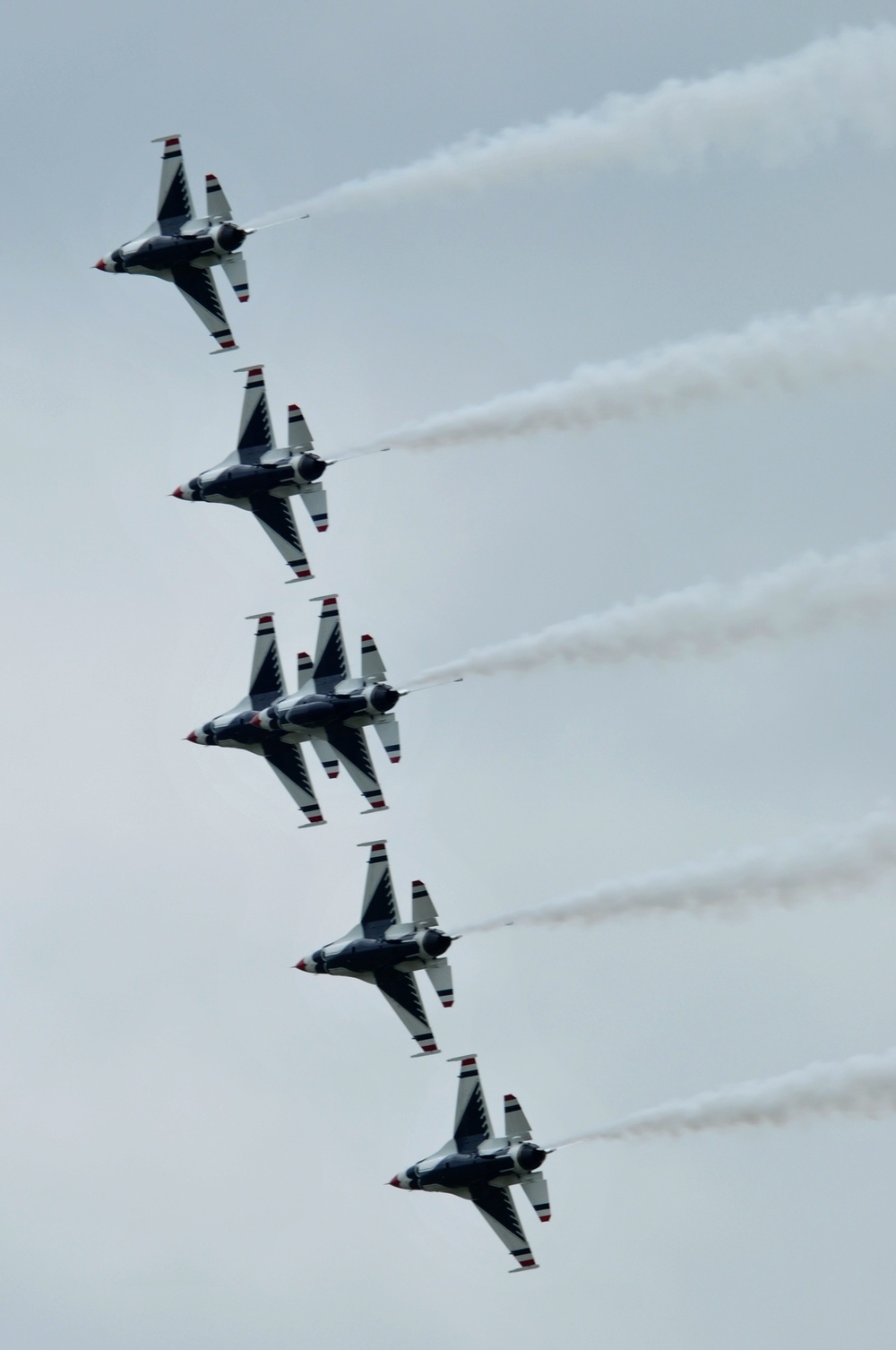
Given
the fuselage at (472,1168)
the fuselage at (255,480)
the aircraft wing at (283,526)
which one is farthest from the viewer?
the aircraft wing at (283,526)

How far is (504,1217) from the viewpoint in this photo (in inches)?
3332

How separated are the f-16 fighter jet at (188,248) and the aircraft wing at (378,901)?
12.4 m

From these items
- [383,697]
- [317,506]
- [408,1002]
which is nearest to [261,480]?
[317,506]

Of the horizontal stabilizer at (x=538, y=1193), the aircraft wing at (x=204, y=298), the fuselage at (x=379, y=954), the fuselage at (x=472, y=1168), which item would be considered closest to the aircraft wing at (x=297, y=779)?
the fuselage at (x=379, y=954)

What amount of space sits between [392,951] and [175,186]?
17732 mm

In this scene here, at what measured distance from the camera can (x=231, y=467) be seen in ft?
287

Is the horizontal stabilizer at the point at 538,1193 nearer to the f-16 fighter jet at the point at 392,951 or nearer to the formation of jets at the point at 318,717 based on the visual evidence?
the formation of jets at the point at 318,717

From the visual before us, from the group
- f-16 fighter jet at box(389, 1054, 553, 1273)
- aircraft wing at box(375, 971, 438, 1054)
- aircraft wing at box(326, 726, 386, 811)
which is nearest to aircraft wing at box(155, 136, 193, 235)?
aircraft wing at box(326, 726, 386, 811)

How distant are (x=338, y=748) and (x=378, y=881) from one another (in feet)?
10.2

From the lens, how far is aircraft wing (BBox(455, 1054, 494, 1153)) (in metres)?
84.3

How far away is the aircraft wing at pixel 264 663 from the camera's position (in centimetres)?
8781

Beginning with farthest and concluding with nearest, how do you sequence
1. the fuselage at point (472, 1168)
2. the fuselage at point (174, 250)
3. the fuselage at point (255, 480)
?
the fuselage at point (255, 480)
the fuselage at point (174, 250)
the fuselage at point (472, 1168)

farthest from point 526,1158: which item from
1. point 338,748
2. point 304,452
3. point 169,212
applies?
point 169,212

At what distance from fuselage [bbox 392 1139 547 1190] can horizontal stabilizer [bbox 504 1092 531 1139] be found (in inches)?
10.2
